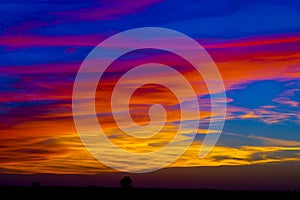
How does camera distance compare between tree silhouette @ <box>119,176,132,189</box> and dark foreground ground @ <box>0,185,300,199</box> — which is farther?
tree silhouette @ <box>119,176,132,189</box>

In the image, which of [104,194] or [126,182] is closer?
[104,194]

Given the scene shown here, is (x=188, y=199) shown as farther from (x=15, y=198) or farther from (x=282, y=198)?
(x=15, y=198)

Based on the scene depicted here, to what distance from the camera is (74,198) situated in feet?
213

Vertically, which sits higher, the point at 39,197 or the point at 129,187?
the point at 129,187

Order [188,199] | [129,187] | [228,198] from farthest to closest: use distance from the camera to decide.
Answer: [129,187] < [228,198] < [188,199]

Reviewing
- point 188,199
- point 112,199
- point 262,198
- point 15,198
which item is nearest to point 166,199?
point 188,199

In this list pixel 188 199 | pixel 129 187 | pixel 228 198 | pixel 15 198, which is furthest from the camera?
pixel 129 187

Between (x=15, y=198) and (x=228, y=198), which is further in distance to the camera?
(x=228, y=198)

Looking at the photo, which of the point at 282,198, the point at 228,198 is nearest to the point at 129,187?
the point at 228,198

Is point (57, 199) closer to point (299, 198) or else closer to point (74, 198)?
point (74, 198)

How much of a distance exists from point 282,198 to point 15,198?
93.9 feet

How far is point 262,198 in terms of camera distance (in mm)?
70438

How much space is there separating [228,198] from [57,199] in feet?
66.0

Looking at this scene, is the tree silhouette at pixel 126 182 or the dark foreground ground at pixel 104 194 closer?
the dark foreground ground at pixel 104 194
